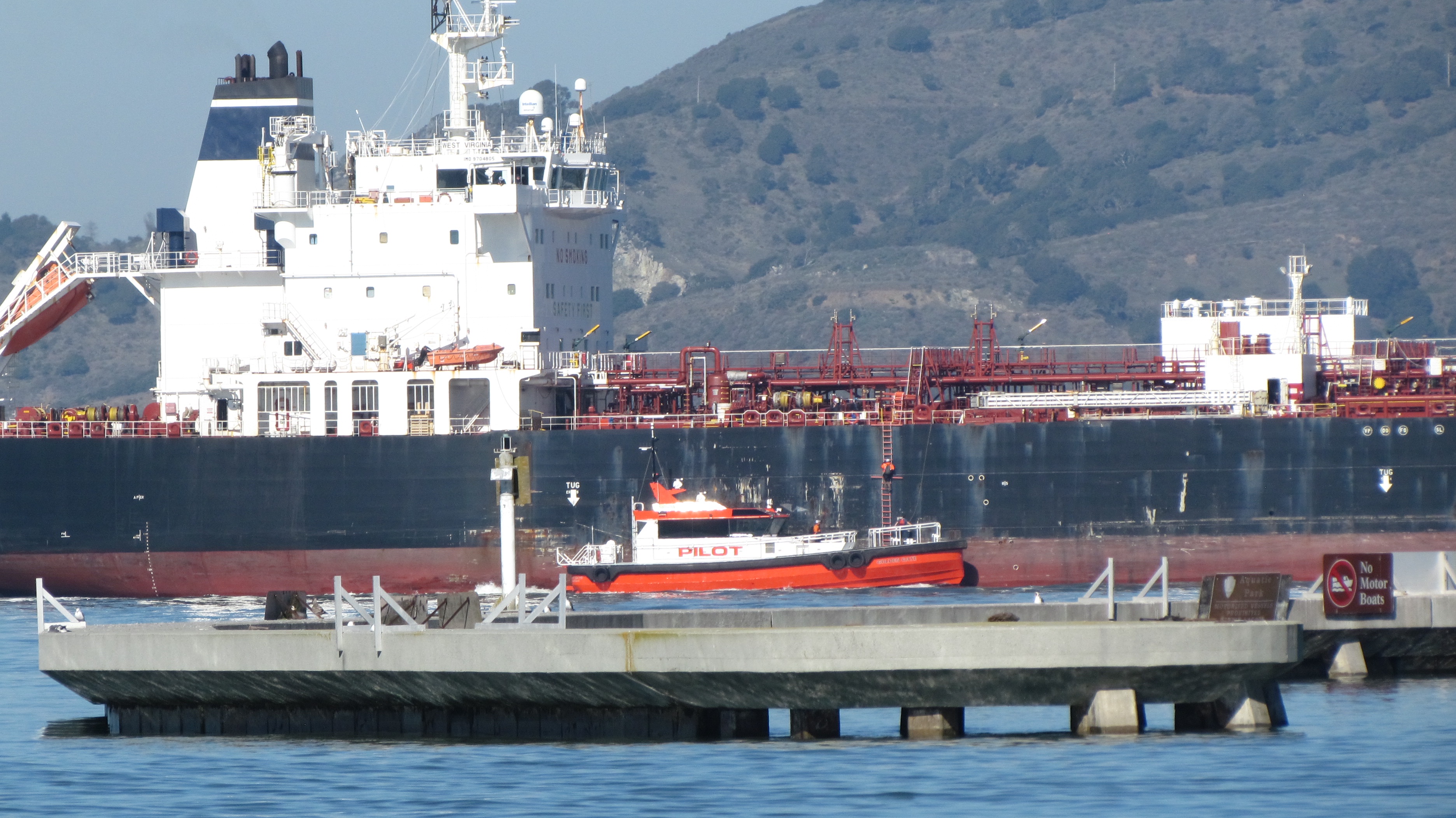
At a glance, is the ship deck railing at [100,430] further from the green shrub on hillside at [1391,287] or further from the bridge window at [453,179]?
the green shrub on hillside at [1391,287]

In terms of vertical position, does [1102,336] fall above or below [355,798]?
above

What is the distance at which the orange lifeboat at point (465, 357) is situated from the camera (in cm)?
4569

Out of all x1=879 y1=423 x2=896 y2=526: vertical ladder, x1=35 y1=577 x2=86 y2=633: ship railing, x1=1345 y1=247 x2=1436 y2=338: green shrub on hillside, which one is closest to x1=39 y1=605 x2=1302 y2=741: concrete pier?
x1=35 y1=577 x2=86 y2=633: ship railing

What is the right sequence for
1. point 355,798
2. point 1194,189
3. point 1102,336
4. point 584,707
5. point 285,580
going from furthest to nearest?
point 1194,189
point 1102,336
point 285,580
point 584,707
point 355,798

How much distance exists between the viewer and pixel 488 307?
47.6 m

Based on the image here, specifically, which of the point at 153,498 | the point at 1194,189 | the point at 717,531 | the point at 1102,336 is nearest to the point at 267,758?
the point at 717,531

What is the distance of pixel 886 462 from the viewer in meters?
44.4

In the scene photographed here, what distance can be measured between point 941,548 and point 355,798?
2353cm

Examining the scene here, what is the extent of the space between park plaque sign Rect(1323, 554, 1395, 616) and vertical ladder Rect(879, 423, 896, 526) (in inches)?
656

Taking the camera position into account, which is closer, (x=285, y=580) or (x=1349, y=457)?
(x=1349, y=457)

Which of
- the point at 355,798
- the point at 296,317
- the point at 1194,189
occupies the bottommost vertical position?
the point at 355,798

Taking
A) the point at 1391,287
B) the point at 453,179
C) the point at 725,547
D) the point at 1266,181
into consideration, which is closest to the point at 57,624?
the point at 725,547

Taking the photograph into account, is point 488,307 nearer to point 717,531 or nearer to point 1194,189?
point 717,531

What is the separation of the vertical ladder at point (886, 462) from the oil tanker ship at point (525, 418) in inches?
2.5
